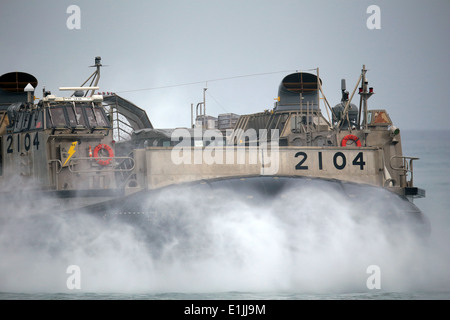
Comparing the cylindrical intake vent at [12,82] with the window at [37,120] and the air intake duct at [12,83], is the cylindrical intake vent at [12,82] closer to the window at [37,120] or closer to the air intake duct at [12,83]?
the air intake duct at [12,83]

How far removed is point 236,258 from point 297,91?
40.0 feet

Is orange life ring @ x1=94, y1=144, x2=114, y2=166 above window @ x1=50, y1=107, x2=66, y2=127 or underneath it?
underneath

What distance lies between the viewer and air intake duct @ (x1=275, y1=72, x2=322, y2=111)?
70.1ft

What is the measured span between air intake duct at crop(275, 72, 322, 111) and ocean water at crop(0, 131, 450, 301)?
10.3m

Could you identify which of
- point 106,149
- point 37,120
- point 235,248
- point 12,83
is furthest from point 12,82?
point 235,248

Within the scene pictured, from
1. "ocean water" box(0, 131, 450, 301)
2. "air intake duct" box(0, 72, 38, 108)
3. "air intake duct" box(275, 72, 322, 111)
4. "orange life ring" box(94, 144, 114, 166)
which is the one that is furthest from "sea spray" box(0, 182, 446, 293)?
"air intake duct" box(275, 72, 322, 111)

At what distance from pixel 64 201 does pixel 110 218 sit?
1.88 m

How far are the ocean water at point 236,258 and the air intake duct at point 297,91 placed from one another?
33.8 ft

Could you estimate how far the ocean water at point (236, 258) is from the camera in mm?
10297

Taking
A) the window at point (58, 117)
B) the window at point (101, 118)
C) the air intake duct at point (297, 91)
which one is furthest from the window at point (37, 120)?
the air intake duct at point (297, 91)

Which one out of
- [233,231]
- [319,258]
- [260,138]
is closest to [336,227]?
[319,258]

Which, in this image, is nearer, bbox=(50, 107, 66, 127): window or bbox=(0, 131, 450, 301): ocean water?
bbox=(0, 131, 450, 301): ocean water

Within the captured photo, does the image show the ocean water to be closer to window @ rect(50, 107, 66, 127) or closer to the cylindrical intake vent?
window @ rect(50, 107, 66, 127)

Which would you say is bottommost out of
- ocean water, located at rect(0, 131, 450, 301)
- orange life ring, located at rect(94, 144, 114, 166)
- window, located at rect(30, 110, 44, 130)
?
ocean water, located at rect(0, 131, 450, 301)
